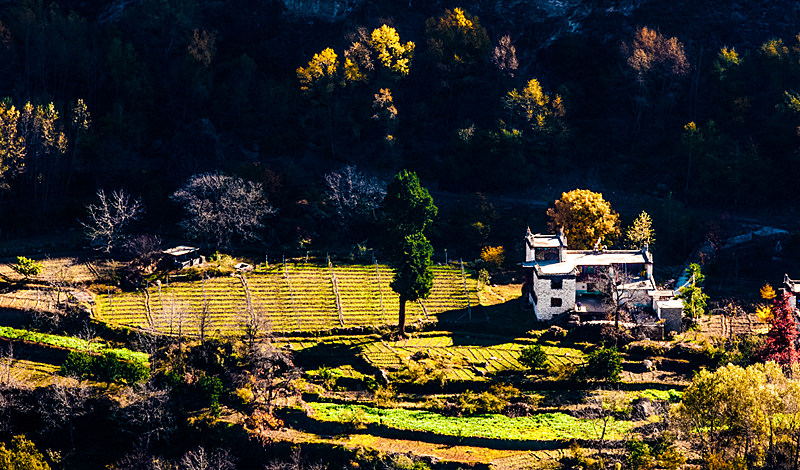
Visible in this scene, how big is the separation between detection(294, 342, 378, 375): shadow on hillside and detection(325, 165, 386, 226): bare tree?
2011cm

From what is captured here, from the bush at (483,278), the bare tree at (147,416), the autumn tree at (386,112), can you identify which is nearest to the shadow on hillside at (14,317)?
the bare tree at (147,416)

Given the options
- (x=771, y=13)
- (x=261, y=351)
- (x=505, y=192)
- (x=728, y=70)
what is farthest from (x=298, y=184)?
(x=771, y=13)

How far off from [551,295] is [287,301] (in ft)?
73.7

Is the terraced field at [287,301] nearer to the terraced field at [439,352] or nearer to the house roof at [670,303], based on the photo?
the terraced field at [439,352]

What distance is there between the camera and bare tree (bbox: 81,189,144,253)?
358 feet

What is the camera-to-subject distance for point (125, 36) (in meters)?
128

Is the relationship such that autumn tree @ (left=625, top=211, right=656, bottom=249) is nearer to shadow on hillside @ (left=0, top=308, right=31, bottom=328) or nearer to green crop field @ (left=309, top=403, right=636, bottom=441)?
green crop field @ (left=309, top=403, right=636, bottom=441)

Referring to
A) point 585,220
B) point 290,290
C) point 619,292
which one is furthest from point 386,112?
point 619,292

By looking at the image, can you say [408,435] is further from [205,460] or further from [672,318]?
[672,318]

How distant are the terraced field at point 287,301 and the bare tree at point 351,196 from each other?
709cm

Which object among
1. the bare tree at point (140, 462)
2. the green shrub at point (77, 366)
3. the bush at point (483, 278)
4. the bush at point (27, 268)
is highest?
the bush at point (27, 268)

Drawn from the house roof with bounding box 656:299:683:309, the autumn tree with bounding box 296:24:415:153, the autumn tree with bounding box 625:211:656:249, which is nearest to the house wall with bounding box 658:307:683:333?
the house roof with bounding box 656:299:683:309

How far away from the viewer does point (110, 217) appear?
361 ft

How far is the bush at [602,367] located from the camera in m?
89.6
